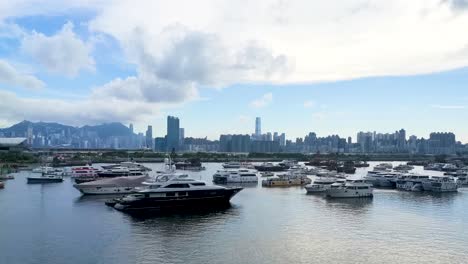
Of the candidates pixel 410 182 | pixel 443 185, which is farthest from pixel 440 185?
pixel 410 182

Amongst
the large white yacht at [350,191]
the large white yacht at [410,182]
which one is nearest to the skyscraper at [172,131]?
the large white yacht at [410,182]

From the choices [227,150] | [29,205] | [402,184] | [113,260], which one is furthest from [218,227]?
[227,150]

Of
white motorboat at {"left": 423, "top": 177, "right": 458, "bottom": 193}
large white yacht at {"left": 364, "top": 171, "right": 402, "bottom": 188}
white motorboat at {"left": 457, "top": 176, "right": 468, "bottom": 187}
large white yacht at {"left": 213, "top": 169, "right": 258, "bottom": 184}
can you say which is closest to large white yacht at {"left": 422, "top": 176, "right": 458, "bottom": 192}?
white motorboat at {"left": 423, "top": 177, "right": 458, "bottom": 193}

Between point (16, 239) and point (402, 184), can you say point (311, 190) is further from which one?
point (16, 239)

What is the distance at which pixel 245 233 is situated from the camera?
24.3 m

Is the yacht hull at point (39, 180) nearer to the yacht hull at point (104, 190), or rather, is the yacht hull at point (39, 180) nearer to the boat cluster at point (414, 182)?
the yacht hull at point (104, 190)

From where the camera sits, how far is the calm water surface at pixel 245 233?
20.1 metres

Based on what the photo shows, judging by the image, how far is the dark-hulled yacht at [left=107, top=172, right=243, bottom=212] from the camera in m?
31.2

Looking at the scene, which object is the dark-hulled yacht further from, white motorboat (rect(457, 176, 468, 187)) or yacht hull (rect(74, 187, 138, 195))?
white motorboat (rect(457, 176, 468, 187))

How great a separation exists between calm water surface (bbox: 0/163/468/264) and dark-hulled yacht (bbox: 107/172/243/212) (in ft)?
3.72

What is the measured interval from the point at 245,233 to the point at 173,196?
8714 mm

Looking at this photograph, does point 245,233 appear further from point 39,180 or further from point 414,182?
point 39,180

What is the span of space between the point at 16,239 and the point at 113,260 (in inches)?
257

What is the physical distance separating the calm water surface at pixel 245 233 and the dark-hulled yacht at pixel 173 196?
1.13m
